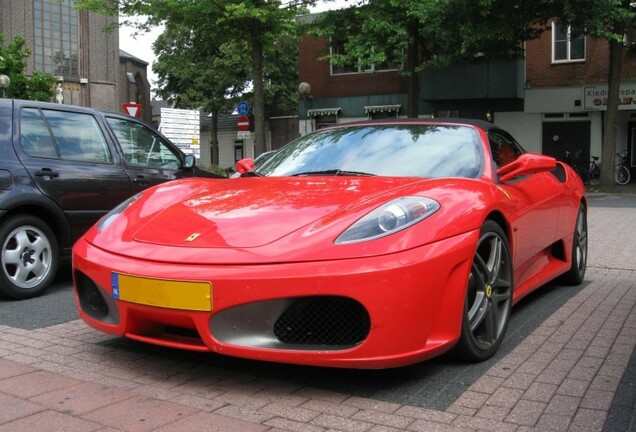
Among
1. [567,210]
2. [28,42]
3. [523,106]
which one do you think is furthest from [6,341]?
[28,42]

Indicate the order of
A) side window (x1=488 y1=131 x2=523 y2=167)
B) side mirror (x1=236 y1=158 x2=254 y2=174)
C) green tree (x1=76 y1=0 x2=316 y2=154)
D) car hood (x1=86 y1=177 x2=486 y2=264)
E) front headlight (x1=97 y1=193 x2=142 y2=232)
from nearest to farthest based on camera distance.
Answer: car hood (x1=86 y1=177 x2=486 y2=264) → front headlight (x1=97 y1=193 x2=142 y2=232) → side window (x1=488 y1=131 x2=523 y2=167) → side mirror (x1=236 y1=158 x2=254 y2=174) → green tree (x1=76 y1=0 x2=316 y2=154)

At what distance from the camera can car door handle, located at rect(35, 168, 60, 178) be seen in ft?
16.6

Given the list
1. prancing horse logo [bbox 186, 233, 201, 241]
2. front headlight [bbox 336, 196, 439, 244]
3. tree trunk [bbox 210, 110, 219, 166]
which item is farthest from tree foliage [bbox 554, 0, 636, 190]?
tree trunk [bbox 210, 110, 219, 166]

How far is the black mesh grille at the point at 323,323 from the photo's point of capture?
8.91ft

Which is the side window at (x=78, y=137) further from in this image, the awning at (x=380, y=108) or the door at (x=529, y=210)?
the awning at (x=380, y=108)

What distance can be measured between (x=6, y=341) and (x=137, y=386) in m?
1.30

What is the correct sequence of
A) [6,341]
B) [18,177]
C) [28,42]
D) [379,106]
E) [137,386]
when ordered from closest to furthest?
[137,386], [6,341], [18,177], [379,106], [28,42]

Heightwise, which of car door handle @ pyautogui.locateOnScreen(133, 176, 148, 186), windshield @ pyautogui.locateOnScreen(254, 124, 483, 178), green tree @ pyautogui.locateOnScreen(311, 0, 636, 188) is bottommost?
car door handle @ pyautogui.locateOnScreen(133, 176, 148, 186)

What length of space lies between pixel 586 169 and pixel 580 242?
1893cm

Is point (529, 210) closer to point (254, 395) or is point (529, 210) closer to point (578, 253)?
point (578, 253)

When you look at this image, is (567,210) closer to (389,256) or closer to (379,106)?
(389,256)

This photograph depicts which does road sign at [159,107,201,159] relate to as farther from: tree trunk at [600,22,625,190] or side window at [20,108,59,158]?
tree trunk at [600,22,625,190]

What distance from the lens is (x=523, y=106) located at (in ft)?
81.3

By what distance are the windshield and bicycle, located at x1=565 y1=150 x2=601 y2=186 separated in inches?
770
